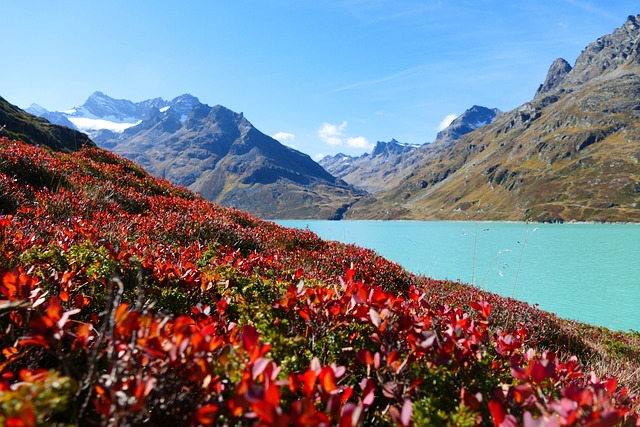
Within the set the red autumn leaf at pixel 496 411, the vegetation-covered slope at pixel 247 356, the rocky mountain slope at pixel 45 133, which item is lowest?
the vegetation-covered slope at pixel 247 356

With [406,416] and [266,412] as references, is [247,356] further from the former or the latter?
[406,416]

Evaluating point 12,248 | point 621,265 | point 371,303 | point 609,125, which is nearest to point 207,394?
point 371,303

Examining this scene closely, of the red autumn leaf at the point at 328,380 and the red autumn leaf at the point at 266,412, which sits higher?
the red autumn leaf at the point at 266,412

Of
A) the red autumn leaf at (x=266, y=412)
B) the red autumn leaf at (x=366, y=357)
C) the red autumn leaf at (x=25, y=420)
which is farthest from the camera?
the red autumn leaf at (x=366, y=357)

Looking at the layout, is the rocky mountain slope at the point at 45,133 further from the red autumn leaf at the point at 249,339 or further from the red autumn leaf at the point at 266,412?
the red autumn leaf at the point at 266,412

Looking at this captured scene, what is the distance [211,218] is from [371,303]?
6773mm

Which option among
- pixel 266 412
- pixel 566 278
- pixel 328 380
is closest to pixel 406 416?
pixel 328 380

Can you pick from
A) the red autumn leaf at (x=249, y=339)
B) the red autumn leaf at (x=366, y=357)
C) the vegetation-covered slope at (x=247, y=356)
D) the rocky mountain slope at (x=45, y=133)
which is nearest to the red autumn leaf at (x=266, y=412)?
the vegetation-covered slope at (x=247, y=356)

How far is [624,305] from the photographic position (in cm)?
2606

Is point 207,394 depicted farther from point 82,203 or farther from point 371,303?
point 82,203

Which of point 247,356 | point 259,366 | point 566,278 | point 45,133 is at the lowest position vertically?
point 247,356

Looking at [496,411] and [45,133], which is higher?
[45,133]

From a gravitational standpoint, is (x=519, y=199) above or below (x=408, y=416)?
above

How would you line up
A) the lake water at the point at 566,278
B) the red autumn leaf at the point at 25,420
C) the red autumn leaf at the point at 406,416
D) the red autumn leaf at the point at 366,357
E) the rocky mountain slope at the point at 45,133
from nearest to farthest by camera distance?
the red autumn leaf at the point at 25,420, the red autumn leaf at the point at 406,416, the red autumn leaf at the point at 366,357, the lake water at the point at 566,278, the rocky mountain slope at the point at 45,133
